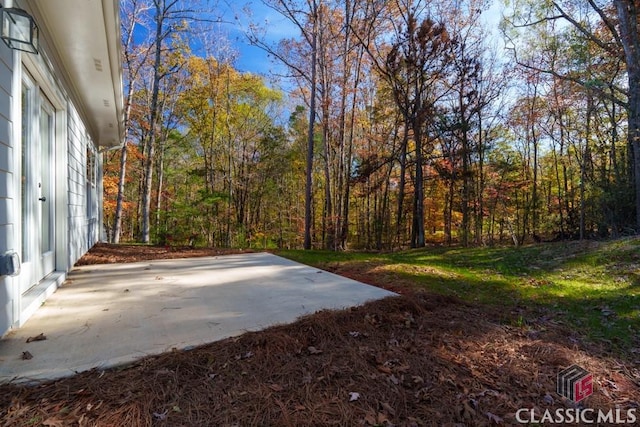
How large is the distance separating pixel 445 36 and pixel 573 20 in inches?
123

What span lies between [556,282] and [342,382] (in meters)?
4.19

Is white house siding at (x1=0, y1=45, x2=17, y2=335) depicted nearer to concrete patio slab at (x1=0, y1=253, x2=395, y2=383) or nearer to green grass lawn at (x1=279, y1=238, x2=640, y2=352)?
concrete patio slab at (x1=0, y1=253, x2=395, y2=383)

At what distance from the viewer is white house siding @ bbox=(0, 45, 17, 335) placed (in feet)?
6.07

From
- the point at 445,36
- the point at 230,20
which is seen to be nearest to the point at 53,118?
the point at 230,20

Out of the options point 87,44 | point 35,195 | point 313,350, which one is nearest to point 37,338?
point 35,195

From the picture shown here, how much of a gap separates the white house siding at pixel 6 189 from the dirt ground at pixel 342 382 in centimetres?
77

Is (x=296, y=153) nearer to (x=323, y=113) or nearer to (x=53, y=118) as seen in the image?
(x=323, y=113)

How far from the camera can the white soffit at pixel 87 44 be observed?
2.72 meters

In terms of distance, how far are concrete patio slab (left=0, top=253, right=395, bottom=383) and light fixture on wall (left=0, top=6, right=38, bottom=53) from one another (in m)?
1.85

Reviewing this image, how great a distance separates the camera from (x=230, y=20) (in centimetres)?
805

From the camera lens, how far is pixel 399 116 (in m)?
12.1

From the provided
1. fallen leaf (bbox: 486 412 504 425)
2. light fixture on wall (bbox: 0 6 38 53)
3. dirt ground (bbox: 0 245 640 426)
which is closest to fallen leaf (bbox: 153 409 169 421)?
dirt ground (bbox: 0 245 640 426)

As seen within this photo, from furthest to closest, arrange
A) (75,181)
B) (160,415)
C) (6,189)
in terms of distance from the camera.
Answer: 1. (75,181)
2. (6,189)
3. (160,415)

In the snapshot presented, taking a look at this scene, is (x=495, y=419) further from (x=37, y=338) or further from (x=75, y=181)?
(x=75, y=181)
